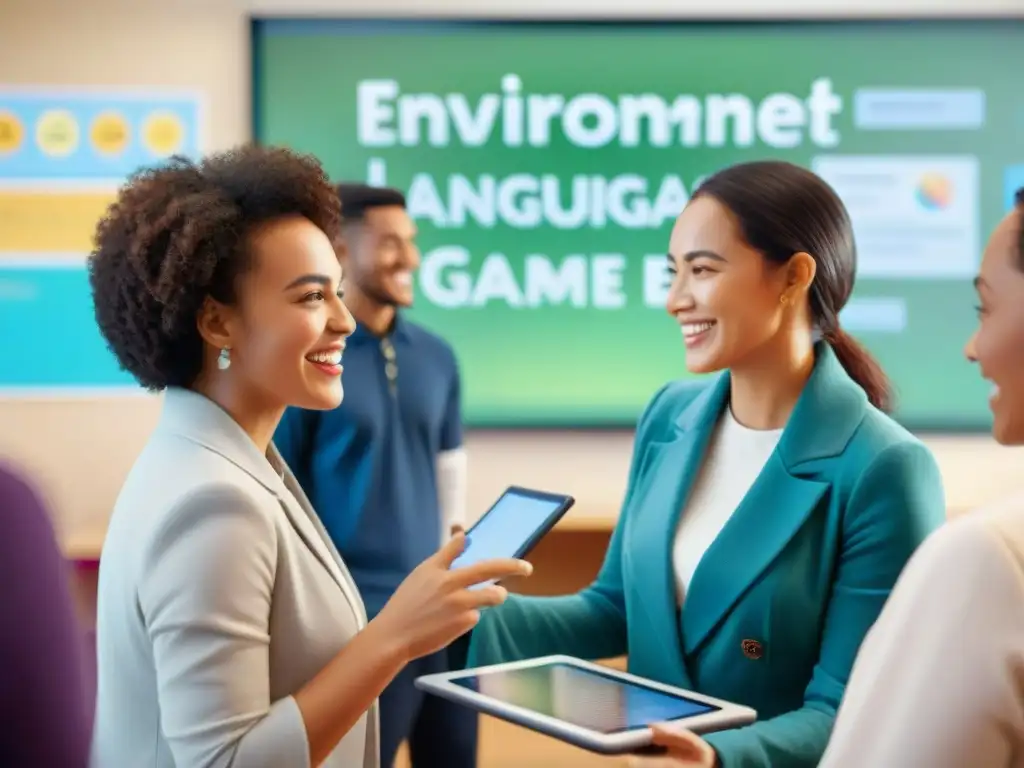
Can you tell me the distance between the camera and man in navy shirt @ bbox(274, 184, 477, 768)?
2.63 metres

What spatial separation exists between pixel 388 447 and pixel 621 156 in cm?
146

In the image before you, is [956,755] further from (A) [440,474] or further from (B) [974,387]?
(B) [974,387]

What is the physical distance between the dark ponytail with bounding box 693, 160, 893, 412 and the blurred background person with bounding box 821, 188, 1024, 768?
829 mm

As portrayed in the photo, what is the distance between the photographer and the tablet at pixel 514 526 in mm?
1384

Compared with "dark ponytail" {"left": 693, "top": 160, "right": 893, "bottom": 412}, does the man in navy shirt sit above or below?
below

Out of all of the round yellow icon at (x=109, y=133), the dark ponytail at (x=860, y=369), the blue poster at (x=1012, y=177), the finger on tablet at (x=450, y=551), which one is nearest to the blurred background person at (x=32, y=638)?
the finger on tablet at (x=450, y=551)

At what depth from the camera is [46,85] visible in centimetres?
362

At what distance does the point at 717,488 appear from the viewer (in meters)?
1.65

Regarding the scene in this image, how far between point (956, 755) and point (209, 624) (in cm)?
73

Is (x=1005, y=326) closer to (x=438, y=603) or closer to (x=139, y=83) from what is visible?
(x=438, y=603)

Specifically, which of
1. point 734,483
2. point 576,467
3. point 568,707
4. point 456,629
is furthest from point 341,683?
point 576,467

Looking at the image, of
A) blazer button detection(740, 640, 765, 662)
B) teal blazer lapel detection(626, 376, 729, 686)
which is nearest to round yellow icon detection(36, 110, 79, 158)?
teal blazer lapel detection(626, 376, 729, 686)

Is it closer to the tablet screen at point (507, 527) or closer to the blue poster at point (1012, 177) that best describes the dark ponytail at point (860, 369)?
the tablet screen at point (507, 527)

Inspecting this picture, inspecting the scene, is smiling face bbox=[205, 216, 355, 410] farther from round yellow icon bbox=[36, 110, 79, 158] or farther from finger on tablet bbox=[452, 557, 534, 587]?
round yellow icon bbox=[36, 110, 79, 158]
